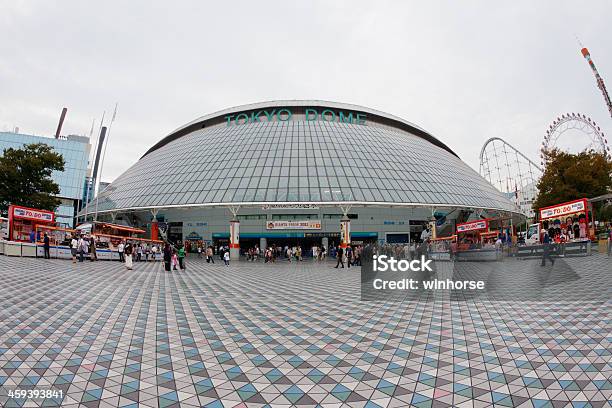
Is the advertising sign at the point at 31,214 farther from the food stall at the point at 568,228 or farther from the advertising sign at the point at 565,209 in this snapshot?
the advertising sign at the point at 565,209

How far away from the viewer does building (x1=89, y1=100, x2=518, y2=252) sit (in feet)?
126

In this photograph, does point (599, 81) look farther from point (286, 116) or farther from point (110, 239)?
point (110, 239)

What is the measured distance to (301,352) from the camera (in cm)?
735

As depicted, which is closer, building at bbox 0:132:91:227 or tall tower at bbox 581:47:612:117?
tall tower at bbox 581:47:612:117

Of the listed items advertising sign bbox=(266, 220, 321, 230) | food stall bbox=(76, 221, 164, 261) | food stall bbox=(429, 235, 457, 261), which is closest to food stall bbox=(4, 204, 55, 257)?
food stall bbox=(76, 221, 164, 261)

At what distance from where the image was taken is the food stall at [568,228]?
86.1 feet

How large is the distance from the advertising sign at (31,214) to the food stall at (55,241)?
893 millimetres

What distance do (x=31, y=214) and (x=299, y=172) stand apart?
2549 centimetres

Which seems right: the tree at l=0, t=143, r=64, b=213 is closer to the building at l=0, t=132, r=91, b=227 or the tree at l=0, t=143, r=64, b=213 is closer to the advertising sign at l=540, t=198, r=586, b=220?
the advertising sign at l=540, t=198, r=586, b=220

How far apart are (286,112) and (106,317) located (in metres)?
52.1

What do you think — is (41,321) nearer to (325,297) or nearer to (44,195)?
(325,297)

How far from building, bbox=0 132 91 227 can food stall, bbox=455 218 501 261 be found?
113 metres

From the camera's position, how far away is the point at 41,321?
9000 millimetres

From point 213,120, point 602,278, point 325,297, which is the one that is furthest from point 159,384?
point 213,120
